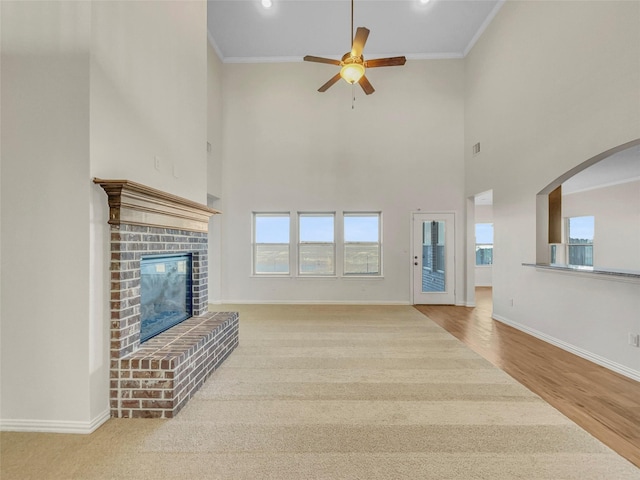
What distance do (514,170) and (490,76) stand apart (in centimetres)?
201

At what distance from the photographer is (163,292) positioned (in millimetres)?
2988

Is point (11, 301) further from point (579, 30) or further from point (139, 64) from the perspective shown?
point (579, 30)

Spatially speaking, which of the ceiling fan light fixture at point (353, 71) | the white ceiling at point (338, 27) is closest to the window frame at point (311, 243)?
the ceiling fan light fixture at point (353, 71)

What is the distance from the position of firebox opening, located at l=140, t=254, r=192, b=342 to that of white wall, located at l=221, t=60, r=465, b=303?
3.12 meters

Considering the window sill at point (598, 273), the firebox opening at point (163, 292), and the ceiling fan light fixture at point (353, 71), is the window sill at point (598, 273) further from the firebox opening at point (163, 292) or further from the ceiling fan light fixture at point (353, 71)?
the firebox opening at point (163, 292)

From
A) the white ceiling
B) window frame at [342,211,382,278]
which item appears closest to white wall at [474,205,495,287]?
window frame at [342,211,382,278]

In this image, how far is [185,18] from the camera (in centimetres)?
323

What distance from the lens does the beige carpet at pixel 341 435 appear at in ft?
5.57

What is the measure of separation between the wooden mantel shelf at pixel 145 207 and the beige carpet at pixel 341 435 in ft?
4.81

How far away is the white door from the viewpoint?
652cm

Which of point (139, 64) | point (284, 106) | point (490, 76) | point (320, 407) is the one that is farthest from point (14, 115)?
point (490, 76)

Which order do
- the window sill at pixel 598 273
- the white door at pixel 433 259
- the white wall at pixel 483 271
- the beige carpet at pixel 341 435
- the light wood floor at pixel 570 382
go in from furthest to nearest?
the white wall at pixel 483 271 → the white door at pixel 433 259 → the window sill at pixel 598 273 → the light wood floor at pixel 570 382 → the beige carpet at pixel 341 435

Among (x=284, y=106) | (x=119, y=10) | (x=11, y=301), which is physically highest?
(x=284, y=106)

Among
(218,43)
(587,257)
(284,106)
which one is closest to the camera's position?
(218,43)
